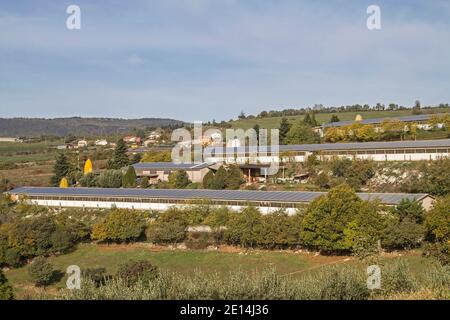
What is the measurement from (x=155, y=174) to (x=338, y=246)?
33144 mm

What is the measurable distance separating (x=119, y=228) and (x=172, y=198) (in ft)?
22.7

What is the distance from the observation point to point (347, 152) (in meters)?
52.0

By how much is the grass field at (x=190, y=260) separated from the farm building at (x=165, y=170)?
19240 millimetres

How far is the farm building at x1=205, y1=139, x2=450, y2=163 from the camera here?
46.8 metres

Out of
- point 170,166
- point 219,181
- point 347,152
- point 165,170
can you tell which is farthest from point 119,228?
point 347,152

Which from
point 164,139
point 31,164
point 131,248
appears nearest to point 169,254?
point 131,248

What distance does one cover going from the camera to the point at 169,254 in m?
34.9

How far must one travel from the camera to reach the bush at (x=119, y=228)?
37.8 m

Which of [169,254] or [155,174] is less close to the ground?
[155,174]

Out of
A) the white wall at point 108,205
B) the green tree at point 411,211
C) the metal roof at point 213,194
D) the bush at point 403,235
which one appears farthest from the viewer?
the white wall at point 108,205

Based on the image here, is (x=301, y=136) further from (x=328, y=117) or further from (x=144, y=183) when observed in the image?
(x=328, y=117)

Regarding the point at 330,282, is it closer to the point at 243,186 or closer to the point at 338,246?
the point at 338,246

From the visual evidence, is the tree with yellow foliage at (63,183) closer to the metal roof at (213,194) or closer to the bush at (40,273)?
the metal roof at (213,194)

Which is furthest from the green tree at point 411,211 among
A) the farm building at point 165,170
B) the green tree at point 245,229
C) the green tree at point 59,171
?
A: the green tree at point 59,171
